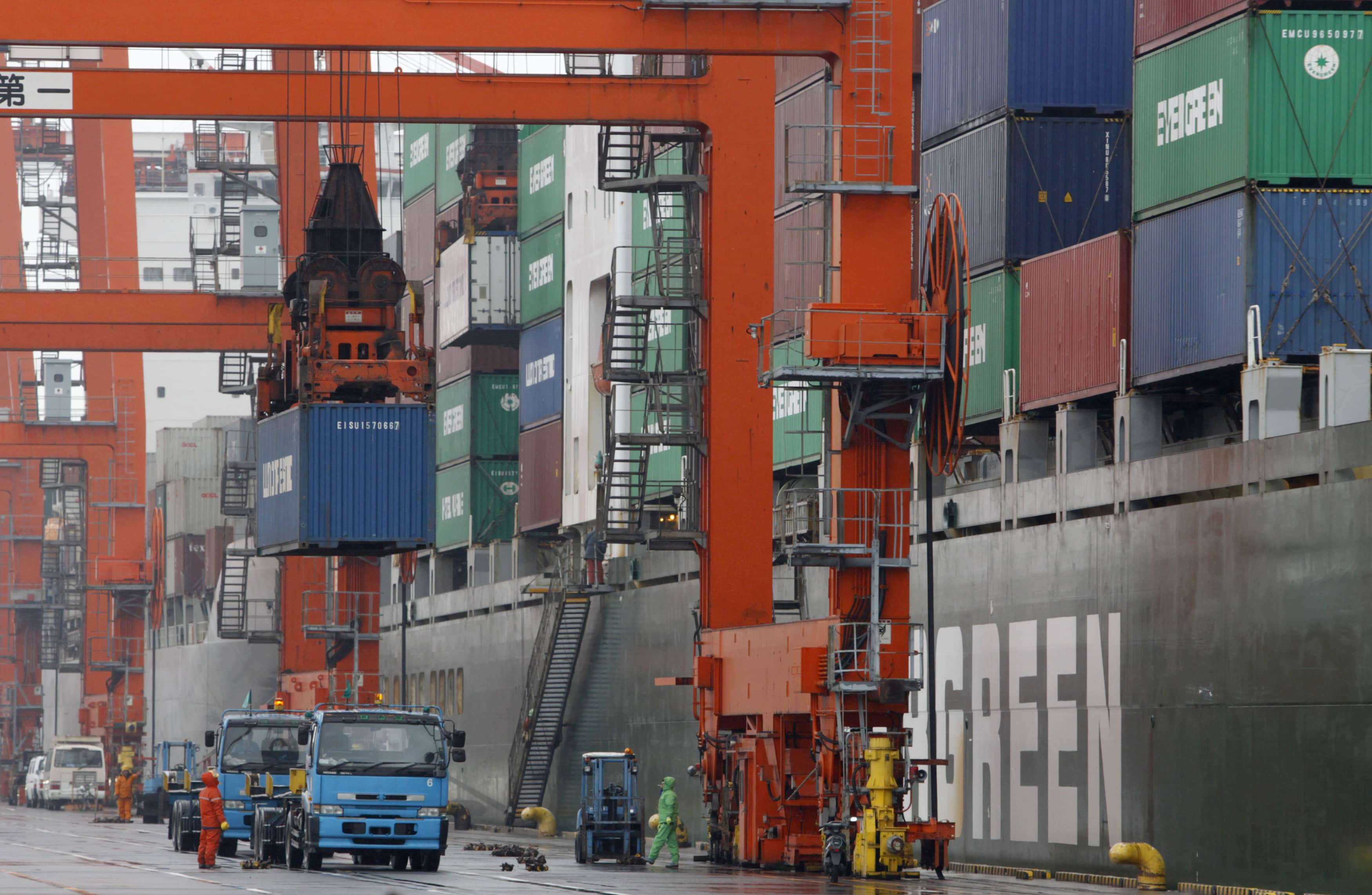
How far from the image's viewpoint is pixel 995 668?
31625 millimetres

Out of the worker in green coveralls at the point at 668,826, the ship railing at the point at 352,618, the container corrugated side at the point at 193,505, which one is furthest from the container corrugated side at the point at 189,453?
the worker in green coveralls at the point at 668,826

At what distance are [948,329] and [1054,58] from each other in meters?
6.03

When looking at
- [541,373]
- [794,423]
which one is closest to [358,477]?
[794,423]

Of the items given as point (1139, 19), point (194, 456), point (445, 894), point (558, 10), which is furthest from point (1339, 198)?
point (194, 456)

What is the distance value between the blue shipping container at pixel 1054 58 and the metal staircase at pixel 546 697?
1952cm

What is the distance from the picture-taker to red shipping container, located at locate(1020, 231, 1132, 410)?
29.6 meters

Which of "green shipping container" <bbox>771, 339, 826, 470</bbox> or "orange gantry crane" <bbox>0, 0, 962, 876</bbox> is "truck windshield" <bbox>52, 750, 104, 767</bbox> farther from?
"orange gantry crane" <bbox>0, 0, 962, 876</bbox>

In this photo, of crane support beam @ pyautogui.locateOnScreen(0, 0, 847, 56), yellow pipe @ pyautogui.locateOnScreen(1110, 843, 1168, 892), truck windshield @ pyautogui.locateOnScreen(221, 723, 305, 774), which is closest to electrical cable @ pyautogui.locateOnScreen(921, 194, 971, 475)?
crane support beam @ pyautogui.locateOnScreen(0, 0, 847, 56)

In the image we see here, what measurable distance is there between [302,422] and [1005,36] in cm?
1188

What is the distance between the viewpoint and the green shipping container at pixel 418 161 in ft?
219

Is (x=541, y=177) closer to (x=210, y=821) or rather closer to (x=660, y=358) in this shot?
(x=660, y=358)

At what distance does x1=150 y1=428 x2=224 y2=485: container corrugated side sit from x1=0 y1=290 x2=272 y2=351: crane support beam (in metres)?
30.6

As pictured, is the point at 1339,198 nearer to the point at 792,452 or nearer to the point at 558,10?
the point at 558,10

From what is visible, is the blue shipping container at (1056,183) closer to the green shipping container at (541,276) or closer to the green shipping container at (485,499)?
the green shipping container at (541,276)
